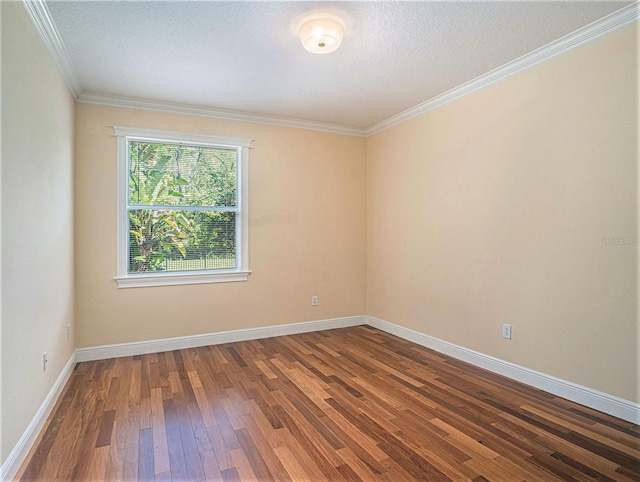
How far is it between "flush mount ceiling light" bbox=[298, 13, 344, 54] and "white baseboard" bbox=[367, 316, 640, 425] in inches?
113

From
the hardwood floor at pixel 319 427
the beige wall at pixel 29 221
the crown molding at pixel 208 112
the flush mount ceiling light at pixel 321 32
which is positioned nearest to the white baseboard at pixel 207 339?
the hardwood floor at pixel 319 427

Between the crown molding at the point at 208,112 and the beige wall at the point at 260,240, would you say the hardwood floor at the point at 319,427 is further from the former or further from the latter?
the crown molding at the point at 208,112

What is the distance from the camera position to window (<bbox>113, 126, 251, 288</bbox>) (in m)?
3.77

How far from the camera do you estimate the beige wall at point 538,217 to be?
239 cm

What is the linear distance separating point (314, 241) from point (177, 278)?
1.68 meters

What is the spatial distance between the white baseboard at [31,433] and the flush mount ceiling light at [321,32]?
9.41 feet

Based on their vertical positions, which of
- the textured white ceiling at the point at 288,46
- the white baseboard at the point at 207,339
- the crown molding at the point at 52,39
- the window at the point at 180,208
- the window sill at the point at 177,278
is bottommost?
the white baseboard at the point at 207,339

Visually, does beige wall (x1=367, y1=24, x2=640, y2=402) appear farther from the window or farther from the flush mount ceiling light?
the window

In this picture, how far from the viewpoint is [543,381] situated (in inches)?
111

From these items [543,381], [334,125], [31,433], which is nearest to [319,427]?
[31,433]

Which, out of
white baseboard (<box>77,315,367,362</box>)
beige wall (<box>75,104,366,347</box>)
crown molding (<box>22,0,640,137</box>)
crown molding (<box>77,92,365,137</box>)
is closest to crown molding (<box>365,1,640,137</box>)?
crown molding (<box>22,0,640,137</box>)

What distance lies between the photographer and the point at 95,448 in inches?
82.7

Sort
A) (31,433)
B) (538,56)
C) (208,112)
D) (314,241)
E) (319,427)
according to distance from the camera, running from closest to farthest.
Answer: (31,433)
(319,427)
(538,56)
(208,112)
(314,241)

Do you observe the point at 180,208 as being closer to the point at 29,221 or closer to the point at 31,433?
the point at 29,221
